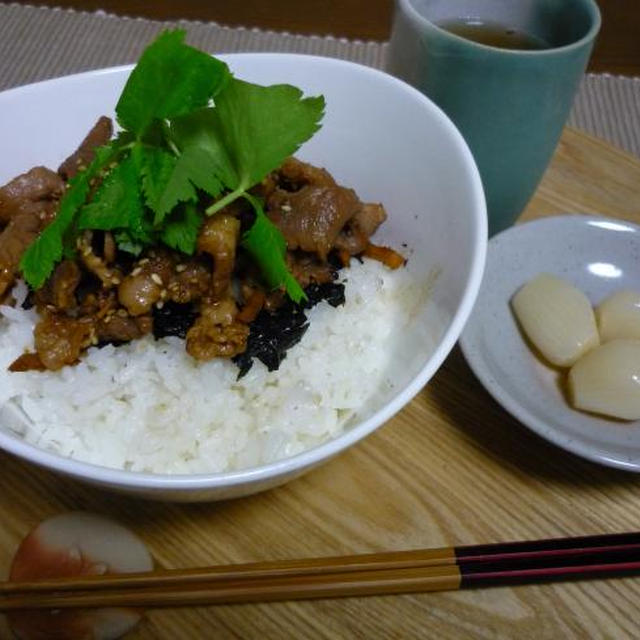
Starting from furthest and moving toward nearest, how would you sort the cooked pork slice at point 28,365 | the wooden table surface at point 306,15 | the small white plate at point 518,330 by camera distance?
the wooden table surface at point 306,15
the small white plate at point 518,330
the cooked pork slice at point 28,365

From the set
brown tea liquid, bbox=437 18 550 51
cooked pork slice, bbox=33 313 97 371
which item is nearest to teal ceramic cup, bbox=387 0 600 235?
brown tea liquid, bbox=437 18 550 51

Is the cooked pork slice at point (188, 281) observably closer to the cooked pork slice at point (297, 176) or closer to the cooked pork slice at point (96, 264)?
the cooked pork slice at point (96, 264)

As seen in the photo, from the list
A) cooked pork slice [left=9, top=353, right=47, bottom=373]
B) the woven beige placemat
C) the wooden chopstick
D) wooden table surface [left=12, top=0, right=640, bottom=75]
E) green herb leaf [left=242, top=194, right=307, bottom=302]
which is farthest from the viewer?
wooden table surface [left=12, top=0, right=640, bottom=75]

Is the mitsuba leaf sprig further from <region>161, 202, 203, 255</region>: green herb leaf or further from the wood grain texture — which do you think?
the wood grain texture

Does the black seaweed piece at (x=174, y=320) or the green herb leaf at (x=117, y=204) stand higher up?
the green herb leaf at (x=117, y=204)

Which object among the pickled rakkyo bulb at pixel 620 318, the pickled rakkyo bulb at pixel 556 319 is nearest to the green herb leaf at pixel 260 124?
A: the pickled rakkyo bulb at pixel 556 319
